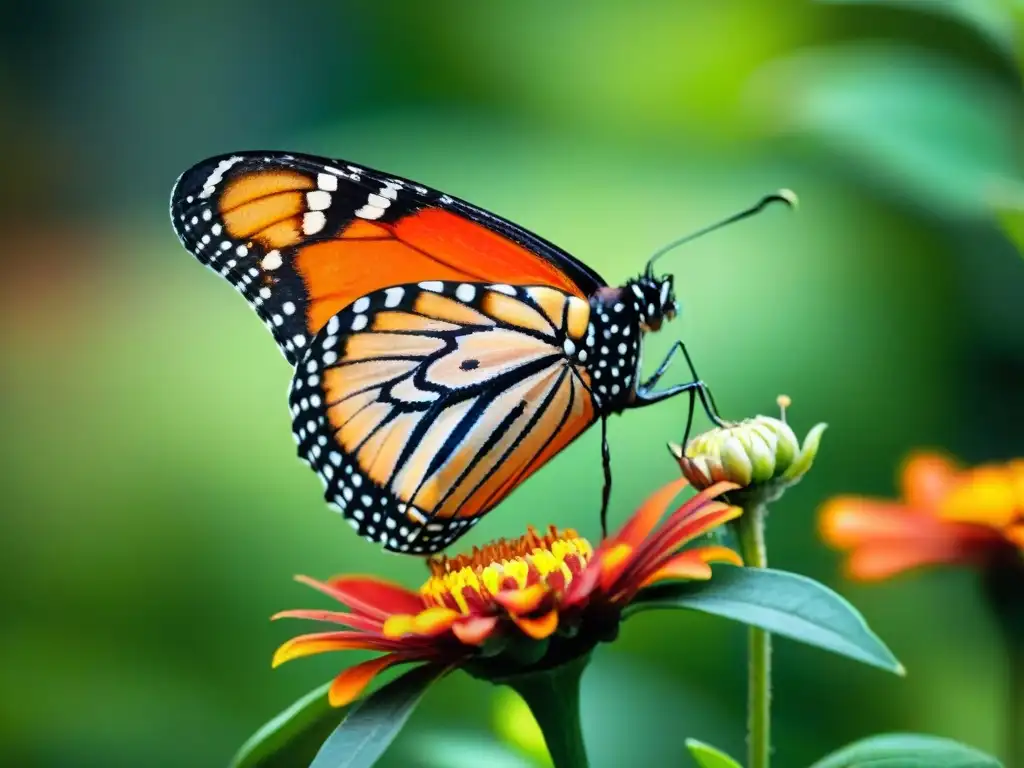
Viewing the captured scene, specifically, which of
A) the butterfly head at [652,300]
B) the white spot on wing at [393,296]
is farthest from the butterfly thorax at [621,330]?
the white spot on wing at [393,296]

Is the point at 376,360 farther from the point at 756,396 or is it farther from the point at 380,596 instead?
the point at 756,396

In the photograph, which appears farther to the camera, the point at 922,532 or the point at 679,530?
the point at 922,532

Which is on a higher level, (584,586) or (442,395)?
(442,395)

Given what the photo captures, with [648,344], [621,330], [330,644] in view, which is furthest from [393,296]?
[648,344]

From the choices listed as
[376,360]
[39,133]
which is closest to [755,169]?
[376,360]

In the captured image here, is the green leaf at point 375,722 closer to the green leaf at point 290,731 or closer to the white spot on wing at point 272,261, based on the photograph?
the green leaf at point 290,731

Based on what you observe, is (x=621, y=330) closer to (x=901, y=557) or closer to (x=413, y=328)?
(x=413, y=328)
